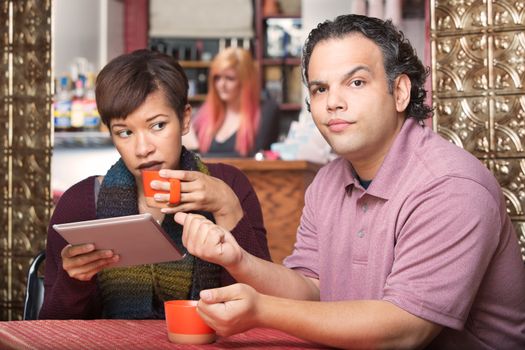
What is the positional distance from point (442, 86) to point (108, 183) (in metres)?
1.29

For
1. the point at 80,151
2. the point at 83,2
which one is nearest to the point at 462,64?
the point at 80,151

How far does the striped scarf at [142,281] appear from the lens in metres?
2.10

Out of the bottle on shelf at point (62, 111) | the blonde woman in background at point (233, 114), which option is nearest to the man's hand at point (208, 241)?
the blonde woman in background at point (233, 114)

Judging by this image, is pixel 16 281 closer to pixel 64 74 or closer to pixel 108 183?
pixel 108 183

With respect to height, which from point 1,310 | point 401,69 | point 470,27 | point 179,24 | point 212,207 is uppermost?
point 179,24

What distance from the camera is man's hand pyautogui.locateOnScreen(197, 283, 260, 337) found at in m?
1.40

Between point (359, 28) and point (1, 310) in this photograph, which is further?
point (1, 310)

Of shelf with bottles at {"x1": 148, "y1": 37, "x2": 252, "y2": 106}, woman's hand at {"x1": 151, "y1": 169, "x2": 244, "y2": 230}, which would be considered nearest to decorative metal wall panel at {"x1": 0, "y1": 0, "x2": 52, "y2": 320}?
woman's hand at {"x1": 151, "y1": 169, "x2": 244, "y2": 230}

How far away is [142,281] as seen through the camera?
83.2 inches

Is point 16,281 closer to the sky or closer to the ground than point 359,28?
closer to the ground

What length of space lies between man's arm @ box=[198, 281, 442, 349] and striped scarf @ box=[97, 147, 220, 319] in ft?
2.27

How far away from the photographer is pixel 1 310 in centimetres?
357

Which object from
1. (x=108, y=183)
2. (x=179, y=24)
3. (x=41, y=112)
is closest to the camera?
(x=108, y=183)

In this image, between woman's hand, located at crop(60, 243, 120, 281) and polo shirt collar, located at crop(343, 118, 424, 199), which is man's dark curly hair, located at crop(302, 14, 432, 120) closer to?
polo shirt collar, located at crop(343, 118, 424, 199)
